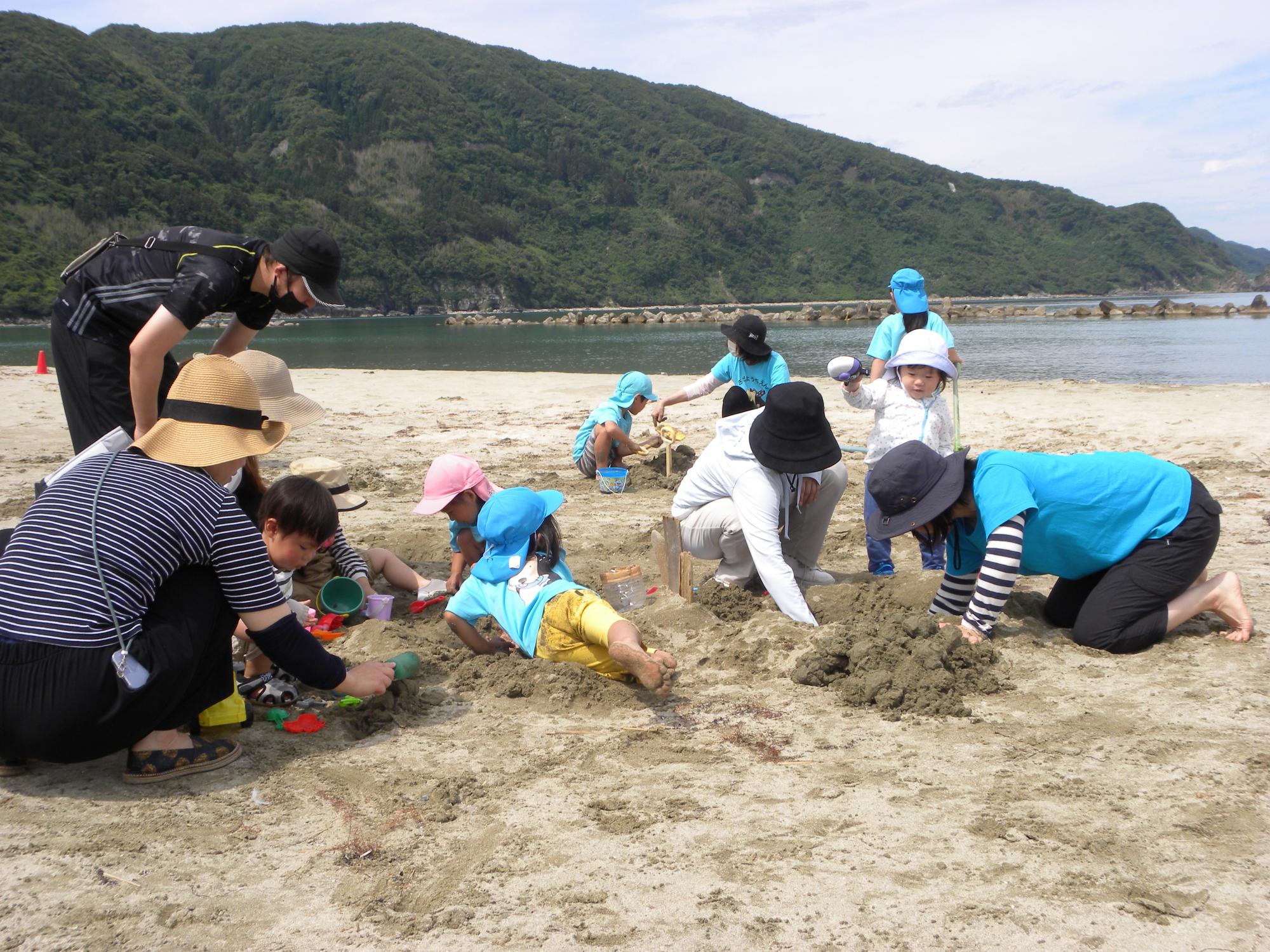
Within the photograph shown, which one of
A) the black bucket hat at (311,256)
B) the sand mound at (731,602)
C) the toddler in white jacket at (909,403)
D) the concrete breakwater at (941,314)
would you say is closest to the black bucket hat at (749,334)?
the toddler in white jacket at (909,403)

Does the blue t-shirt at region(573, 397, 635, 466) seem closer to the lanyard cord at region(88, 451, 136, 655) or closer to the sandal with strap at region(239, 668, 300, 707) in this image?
the sandal with strap at region(239, 668, 300, 707)

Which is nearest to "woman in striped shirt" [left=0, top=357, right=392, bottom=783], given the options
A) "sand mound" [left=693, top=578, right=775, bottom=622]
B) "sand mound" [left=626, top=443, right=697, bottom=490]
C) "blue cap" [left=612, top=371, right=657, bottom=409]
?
"sand mound" [left=693, top=578, right=775, bottom=622]

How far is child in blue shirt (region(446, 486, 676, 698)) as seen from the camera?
3641mm

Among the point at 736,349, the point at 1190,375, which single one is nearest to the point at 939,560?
the point at 736,349

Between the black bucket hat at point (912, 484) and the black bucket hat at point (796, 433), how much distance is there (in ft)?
1.90

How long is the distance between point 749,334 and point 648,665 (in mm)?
4230

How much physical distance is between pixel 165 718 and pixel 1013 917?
246 cm

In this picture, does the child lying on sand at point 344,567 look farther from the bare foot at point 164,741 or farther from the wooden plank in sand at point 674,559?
the bare foot at point 164,741

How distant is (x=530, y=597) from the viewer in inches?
151

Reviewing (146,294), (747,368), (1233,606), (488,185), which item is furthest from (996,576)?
(488,185)

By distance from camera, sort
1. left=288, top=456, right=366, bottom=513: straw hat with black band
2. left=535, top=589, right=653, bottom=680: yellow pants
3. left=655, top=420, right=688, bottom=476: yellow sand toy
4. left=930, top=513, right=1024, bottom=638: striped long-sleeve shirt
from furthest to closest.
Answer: left=655, top=420, right=688, bottom=476: yellow sand toy → left=288, top=456, right=366, bottom=513: straw hat with black band → left=930, top=513, right=1024, bottom=638: striped long-sleeve shirt → left=535, top=589, right=653, bottom=680: yellow pants

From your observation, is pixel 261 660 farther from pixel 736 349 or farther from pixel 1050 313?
pixel 1050 313

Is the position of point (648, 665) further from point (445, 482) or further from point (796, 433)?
point (445, 482)

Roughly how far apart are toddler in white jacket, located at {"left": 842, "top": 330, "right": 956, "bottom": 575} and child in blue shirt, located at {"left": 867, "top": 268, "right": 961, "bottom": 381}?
0.65 metres
